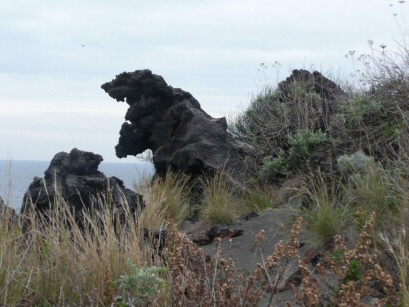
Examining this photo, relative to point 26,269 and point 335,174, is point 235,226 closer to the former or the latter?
point 335,174

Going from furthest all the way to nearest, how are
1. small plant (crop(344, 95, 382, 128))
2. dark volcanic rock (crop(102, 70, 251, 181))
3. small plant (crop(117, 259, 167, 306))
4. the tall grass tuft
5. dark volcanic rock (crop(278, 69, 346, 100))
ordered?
dark volcanic rock (crop(278, 69, 346, 100)), dark volcanic rock (crop(102, 70, 251, 181)), small plant (crop(344, 95, 382, 128)), the tall grass tuft, small plant (crop(117, 259, 167, 306))

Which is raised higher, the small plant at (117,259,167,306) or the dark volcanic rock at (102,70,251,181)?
the dark volcanic rock at (102,70,251,181)

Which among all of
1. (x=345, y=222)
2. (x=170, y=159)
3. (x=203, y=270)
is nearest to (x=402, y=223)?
(x=345, y=222)

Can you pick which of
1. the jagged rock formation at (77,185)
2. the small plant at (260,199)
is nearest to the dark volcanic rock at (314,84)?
the small plant at (260,199)

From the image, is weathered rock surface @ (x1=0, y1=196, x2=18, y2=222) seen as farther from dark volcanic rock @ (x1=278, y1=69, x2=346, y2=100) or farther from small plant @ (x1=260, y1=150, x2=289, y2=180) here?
dark volcanic rock @ (x1=278, y1=69, x2=346, y2=100)

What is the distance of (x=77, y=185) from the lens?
8.58 meters

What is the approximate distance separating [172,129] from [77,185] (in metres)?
5.00

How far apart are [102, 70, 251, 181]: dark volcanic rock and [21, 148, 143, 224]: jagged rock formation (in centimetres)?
325

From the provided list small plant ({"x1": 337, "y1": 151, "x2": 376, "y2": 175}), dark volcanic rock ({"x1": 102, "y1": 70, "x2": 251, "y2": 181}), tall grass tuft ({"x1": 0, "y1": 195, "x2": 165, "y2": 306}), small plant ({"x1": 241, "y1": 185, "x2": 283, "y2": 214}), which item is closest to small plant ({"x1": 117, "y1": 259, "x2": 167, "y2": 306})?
tall grass tuft ({"x1": 0, "y1": 195, "x2": 165, "y2": 306})

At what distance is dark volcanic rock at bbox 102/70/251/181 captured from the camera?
41.1 ft

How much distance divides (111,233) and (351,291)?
2.46m

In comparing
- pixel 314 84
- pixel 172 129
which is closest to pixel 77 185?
pixel 172 129

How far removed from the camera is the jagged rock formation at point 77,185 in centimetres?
827

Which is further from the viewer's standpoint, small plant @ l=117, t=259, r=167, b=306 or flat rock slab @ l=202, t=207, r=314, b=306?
flat rock slab @ l=202, t=207, r=314, b=306
